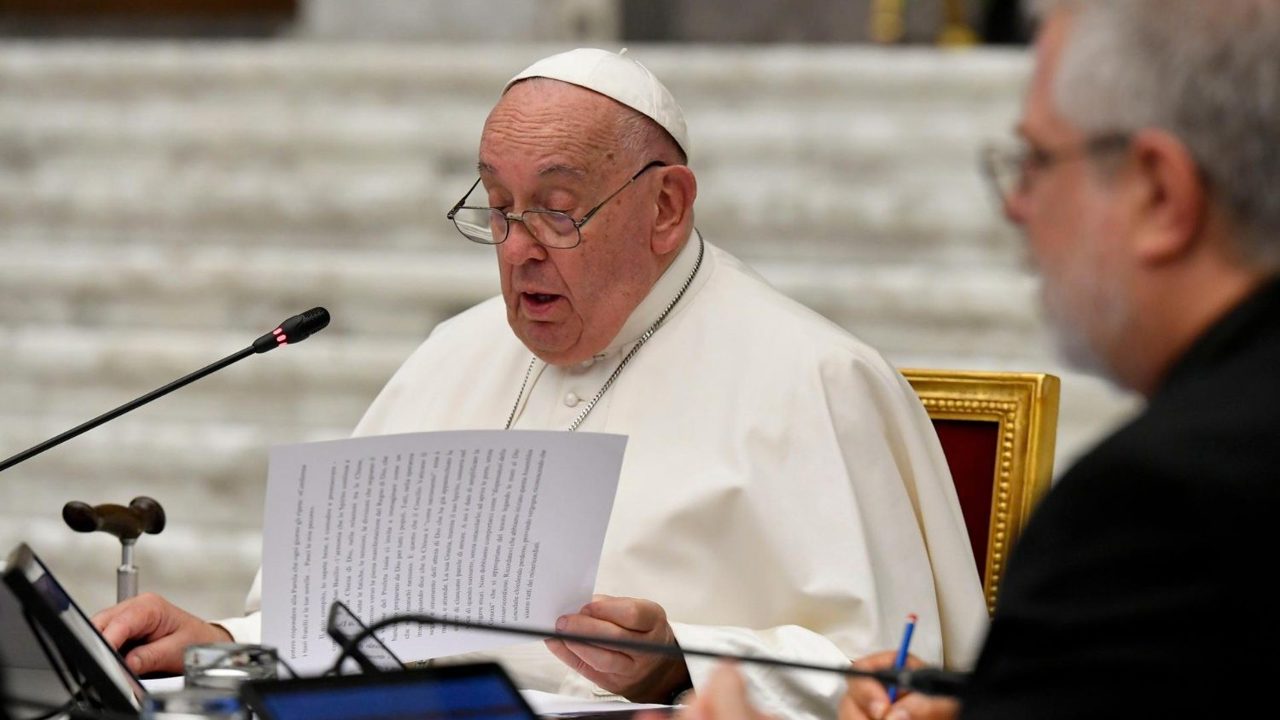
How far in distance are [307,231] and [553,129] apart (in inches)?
130

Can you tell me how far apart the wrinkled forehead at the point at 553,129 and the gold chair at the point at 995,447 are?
73 centimetres

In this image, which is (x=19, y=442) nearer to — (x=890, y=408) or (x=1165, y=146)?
(x=890, y=408)

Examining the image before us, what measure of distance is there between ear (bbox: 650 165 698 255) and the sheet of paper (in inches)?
33.1

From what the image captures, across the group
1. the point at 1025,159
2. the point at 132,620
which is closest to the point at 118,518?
the point at 132,620

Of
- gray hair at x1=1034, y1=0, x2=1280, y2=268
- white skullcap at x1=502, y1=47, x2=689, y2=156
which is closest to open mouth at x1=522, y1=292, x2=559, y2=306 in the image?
white skullcap at x1=502, y1=47, x2=689, y2=156

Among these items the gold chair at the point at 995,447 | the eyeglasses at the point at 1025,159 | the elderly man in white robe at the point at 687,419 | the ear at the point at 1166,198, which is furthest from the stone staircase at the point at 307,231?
the ear at the point at 1166,198

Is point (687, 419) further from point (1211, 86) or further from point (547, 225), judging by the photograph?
point (1211, 86)

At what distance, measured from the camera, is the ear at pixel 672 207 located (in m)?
3.00

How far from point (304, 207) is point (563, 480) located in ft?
12.9

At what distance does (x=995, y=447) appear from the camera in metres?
3.02

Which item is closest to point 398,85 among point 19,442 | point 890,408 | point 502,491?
point 19,442

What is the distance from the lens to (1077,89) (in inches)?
56.8

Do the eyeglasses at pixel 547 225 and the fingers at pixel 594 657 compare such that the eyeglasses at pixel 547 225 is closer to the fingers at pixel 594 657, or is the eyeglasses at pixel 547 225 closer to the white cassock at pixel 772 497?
the white cassock at pixel 772 497

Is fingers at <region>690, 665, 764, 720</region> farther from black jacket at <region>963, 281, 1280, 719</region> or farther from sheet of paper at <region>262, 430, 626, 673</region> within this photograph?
sheet of paper at <region>262, 430, 626, 673</region>
